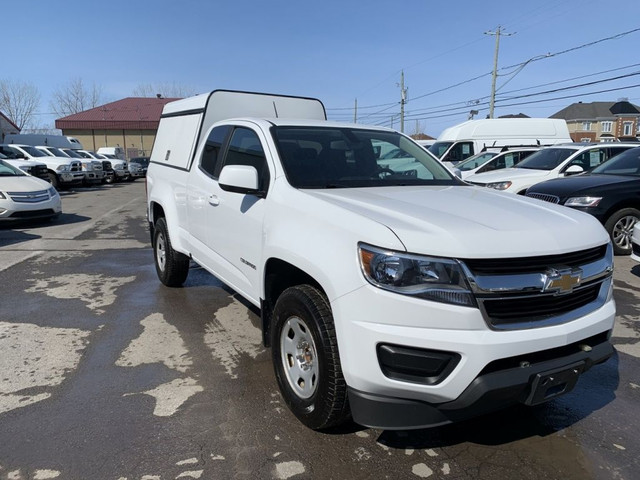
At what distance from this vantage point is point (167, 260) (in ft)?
18.8

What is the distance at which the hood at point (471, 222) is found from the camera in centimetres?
233

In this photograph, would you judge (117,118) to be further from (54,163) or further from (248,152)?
(248,152)

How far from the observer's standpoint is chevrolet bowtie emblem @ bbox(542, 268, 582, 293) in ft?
7.90

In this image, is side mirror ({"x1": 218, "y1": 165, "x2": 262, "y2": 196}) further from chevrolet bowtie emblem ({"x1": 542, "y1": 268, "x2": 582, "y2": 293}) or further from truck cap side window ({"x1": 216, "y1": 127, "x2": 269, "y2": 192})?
chevrolet bowtie emblem ({"x1": 542, "y1": 268, "x2": 582, "y2": 293})

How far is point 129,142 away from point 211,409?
5995 cm

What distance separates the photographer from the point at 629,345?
4320 mm

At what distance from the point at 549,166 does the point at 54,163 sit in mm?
17663

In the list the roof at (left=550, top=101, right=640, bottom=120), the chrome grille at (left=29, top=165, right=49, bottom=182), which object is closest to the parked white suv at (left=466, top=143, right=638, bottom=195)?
the chrome grille at (left=29, top=165, right=49, bottom=182)

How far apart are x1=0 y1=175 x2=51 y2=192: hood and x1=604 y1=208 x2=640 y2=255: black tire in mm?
11001

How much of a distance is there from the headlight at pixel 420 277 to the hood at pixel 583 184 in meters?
6.18

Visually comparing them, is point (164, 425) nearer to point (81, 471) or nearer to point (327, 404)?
point (81, 471)

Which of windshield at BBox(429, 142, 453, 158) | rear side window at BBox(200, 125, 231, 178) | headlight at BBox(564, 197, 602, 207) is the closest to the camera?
rear side window at BBox(200, 125, 231, 178)

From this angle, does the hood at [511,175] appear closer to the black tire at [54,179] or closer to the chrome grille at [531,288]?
the chrome grille at [531,288]

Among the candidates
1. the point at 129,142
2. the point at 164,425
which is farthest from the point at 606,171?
the point at 129,142
